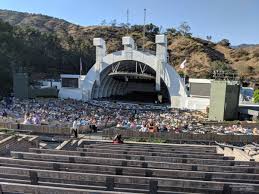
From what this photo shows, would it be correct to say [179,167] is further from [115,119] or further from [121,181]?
[115,119]

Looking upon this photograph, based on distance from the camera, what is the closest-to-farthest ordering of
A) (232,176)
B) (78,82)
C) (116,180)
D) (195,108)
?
(116,180) → (232,176) → (195,108) → (78,82)

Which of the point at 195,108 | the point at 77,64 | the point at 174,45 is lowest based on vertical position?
the point at 195,108

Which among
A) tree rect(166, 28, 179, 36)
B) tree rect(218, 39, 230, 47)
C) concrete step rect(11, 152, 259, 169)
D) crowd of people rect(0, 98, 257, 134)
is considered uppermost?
tree rect(166, 28, 179, 36)

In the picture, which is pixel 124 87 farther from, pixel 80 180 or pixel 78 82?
pixel 80 180

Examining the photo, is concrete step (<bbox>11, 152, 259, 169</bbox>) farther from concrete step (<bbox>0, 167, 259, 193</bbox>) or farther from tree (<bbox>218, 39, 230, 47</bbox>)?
tree (<bbox>218, 39, 230, 47</bbox>)

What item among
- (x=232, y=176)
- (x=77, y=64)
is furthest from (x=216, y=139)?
(x=77, y=64)

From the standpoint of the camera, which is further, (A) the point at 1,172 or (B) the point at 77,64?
(B) the point at 77,64

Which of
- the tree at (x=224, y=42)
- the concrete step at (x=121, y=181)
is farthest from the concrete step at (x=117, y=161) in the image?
the tree at (x=224, y=42)

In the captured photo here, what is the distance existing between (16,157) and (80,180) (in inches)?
121

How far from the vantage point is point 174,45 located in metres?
124

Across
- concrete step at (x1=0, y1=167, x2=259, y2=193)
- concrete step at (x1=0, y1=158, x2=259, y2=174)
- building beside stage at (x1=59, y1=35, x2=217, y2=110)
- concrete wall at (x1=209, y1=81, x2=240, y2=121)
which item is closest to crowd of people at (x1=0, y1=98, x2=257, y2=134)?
concrete wall at (x1=209, y1=81, x2=240, y2=121)

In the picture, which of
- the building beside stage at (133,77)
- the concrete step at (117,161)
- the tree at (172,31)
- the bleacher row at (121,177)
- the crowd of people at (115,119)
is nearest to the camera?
the bleacher row at (121,177)

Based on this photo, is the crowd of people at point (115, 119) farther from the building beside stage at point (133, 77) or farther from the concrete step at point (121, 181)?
the concrete step at point (121, 181)

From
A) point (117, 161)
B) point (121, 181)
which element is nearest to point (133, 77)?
point (117, 161)
